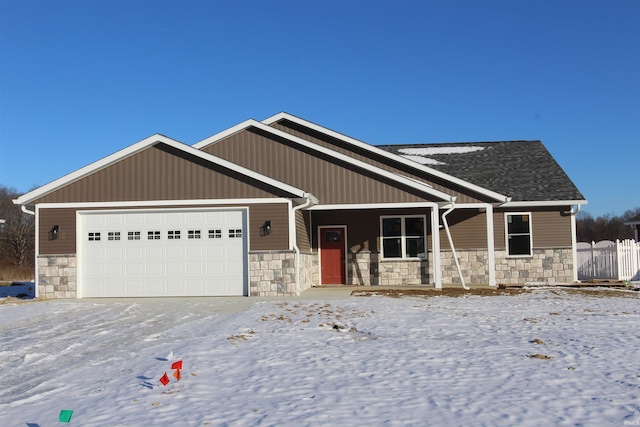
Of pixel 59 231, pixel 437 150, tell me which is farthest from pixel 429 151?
pixel 59 231

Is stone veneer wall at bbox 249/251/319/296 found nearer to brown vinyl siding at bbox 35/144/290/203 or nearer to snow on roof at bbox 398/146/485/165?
brown vinyl siding at bbox 35/144/290/203

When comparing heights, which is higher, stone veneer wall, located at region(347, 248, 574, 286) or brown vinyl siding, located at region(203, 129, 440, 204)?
brown vinyl siding, located at region(203, 129, 440, 204)

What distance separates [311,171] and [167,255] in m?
5.12

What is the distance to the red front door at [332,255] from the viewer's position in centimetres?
2089

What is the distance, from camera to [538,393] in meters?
6.41

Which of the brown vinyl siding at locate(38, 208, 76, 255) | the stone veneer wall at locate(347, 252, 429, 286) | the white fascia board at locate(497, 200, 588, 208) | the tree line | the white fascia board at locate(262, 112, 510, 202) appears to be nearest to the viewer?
the brown vinyl siding at locate(38, 208, 76, 255)

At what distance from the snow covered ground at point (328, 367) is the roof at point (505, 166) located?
8164mm

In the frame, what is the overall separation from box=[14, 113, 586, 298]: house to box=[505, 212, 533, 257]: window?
1.8 inches

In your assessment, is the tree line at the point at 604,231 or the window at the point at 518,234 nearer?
the window at the point at 518,234

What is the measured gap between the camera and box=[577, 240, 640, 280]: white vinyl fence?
22500mm

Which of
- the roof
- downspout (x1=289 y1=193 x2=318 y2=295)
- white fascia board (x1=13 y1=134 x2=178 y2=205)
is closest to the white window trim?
the roof

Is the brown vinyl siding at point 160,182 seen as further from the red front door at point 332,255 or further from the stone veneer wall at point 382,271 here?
the stone veneer wall at point 382,271

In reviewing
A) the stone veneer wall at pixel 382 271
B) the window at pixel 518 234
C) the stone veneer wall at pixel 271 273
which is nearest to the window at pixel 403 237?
the stone veneer wall at pixel 382 271

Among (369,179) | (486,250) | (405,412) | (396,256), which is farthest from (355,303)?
(405,412)
